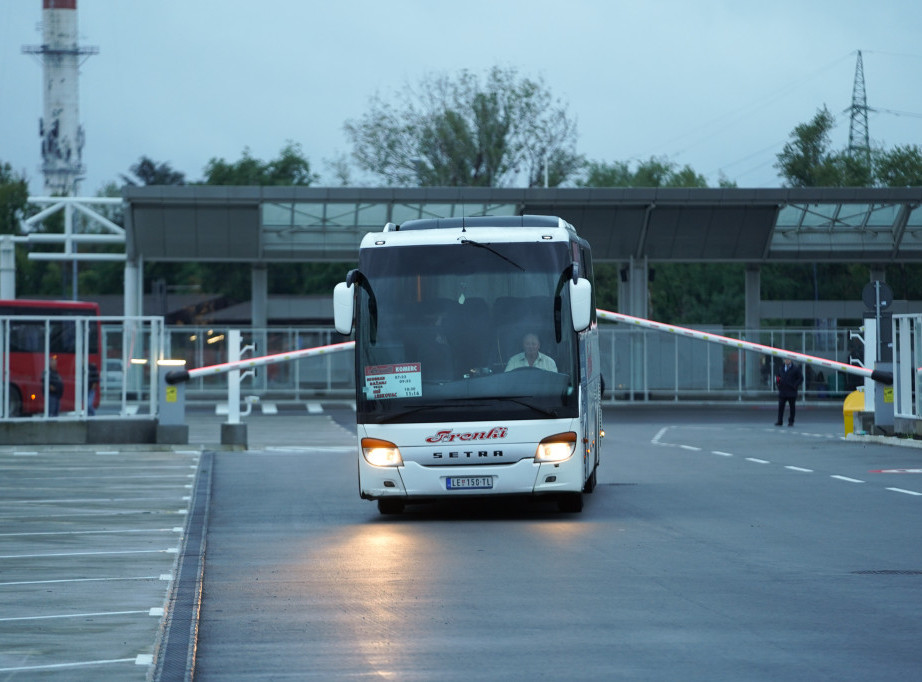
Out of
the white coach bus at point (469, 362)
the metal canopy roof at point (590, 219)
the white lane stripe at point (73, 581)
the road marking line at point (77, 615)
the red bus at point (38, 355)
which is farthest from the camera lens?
the metal canopy roof at point (590, 219)

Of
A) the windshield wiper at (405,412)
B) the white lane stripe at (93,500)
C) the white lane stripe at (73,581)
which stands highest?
the windshield wiper at (405,412)

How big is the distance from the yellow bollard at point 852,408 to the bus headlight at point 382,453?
17437 millimetres

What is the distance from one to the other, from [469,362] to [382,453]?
120 centimetres

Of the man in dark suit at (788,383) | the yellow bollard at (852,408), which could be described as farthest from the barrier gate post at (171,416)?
the man in dark suit at (788,383)

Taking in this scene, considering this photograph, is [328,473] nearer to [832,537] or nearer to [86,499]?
[86,499]

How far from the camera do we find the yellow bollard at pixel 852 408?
98.4 ft

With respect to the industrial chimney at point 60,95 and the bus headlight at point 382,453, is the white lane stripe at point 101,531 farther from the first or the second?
the industrial chimney at point 60,95

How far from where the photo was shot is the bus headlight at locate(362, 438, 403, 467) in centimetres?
1441

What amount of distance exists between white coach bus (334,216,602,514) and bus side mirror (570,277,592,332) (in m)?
0.01

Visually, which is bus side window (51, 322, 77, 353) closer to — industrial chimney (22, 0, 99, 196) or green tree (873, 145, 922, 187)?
green tree (873, 145, 922, 187)

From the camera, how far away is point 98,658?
7645 millimetres

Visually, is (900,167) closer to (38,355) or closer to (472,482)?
(38,355)

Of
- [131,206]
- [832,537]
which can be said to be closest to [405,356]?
[832,537]

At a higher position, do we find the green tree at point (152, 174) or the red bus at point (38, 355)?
the green tree at point (152, 174)
